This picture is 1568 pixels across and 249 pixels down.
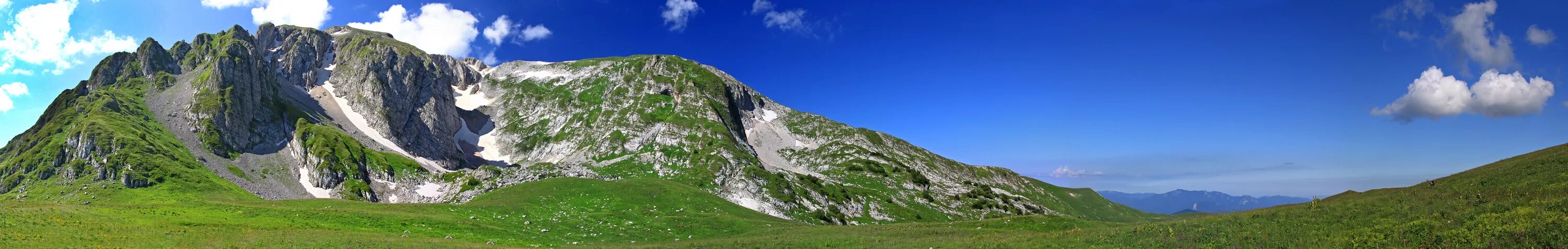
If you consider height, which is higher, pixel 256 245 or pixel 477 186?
pixel 477 186

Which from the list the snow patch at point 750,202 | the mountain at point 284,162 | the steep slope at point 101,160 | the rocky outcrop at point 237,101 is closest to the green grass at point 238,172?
the mountain at point 284,162

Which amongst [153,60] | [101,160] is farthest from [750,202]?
[153,60]

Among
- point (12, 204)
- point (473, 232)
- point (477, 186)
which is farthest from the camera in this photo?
point (477, 186)

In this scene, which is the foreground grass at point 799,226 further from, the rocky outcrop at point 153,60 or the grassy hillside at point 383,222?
the rocky outcrop at point 153,60

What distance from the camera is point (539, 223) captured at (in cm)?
7100

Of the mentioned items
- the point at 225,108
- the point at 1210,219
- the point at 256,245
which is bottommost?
the point at 256,245

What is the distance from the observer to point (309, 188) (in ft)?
449

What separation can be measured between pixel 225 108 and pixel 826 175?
161 metres

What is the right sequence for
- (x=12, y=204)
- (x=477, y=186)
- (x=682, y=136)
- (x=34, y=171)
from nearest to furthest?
1. (x=12, y=204)
2. (x=34, y=171)
3. (x=477, y=186)
4. (x=682, y=136)

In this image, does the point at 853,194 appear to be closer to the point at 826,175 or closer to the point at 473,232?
the point at 826,175

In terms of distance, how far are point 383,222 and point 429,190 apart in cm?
9182

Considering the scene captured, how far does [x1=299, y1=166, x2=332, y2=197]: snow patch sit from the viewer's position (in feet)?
436

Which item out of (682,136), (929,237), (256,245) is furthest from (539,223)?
(682,136)

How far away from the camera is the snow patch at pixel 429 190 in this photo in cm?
13700
